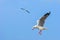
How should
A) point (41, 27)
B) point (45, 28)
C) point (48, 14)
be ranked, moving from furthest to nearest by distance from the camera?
point (41, 27)
point (45, 28)
point (48, 14)

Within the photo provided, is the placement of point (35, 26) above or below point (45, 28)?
above

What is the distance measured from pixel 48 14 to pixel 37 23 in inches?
105

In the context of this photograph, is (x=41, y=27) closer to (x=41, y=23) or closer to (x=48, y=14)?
(x=41, y=23)

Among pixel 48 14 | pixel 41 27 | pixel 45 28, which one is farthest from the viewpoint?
pixel 41 27

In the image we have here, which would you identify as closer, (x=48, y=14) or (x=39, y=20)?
(x=48, y=14)

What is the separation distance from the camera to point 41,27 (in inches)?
712

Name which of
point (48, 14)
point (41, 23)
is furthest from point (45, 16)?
point (41, 23)

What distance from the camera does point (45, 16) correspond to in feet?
53.2

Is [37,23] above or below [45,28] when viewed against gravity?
above

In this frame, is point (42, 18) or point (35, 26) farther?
point (35, 26)

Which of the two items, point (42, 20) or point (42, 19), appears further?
point (42, 20)

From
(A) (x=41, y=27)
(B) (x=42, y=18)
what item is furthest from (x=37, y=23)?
(B) (x=42, y=18)

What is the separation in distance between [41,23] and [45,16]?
1.76m

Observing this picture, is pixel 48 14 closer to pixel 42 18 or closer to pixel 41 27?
pixel 42 18
